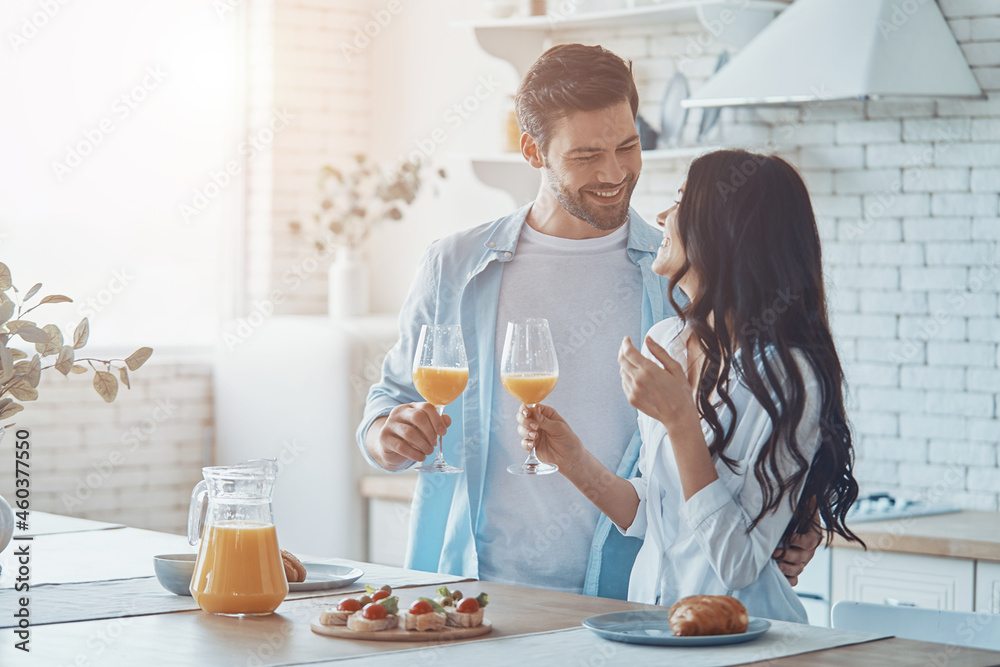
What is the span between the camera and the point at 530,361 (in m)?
2.10

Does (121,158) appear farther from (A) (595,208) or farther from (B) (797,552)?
(B) (797,552)

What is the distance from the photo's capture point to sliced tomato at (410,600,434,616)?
171 centimetres

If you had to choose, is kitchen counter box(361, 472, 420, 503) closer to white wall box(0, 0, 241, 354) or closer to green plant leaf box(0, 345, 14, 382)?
white wall box(0, 0, 241, 354)

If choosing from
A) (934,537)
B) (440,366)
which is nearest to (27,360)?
(440,366)

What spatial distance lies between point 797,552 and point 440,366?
64 centimetres

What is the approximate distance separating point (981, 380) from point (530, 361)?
206cm

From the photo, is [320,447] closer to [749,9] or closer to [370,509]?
[370,509]

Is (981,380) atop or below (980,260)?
below

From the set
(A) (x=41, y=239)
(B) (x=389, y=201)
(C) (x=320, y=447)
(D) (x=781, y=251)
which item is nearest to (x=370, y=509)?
(C) (x=320, y=447)

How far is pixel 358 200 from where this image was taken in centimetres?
518

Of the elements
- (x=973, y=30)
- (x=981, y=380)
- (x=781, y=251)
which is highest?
(x=973, y=30)

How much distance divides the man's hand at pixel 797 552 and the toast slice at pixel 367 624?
692mm

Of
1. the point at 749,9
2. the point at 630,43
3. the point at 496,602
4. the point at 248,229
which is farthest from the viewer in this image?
the point at 248,229

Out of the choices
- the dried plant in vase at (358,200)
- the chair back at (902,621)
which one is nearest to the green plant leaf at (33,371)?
the chair back at (902,621)
